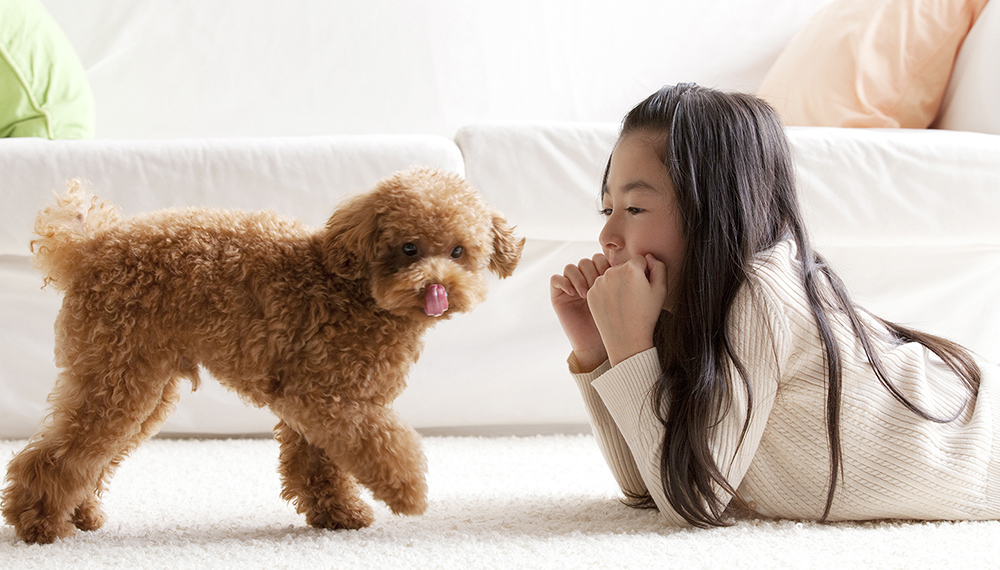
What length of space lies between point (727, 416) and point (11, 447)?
1217 mm

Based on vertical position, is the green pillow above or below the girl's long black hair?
above

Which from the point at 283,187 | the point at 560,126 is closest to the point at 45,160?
the point at 283,187

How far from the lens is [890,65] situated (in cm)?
178

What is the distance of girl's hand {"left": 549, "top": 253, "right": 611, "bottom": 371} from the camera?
1.11 meters

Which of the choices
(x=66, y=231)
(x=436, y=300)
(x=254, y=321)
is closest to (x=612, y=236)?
(x=436, y=300)

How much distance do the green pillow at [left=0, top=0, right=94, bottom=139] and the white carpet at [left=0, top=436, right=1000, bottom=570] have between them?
77 cm

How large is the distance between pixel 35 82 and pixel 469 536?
1323mm

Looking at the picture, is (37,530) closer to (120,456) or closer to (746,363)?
(120,456)

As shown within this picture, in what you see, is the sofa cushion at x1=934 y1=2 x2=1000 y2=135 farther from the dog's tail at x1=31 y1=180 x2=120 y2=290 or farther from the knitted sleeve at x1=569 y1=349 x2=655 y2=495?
the dog's tail at x1=31 y1=180 x2=120 y2=290

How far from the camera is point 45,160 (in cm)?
134

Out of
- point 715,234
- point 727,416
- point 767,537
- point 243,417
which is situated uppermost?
point 715,234

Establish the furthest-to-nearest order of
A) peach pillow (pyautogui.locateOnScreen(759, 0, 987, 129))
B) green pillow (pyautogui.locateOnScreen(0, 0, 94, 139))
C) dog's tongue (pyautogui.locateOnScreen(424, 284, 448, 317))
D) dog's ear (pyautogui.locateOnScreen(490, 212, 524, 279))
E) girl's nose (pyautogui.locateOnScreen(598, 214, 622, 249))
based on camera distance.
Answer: peach pillow (pyautogui.locateOnScreen(759, 0, 987, 129)), green pillow (pyautogui.locateOnScreen(0, 0, 94, 139)), girl's nose (pyautogui.locateOnScreen(598, 214, 622, 249)), dog's ear (pyautogui.locateOnScreen(490, 212, 524, 279)), dog's tongue (pyautogui.locateOnScreen(424, 284, 448, 317))

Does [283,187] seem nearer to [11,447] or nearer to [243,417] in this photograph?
[243,417]

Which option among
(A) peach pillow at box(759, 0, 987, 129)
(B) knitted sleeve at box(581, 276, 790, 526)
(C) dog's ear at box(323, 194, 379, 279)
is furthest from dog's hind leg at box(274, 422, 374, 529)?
(A) peach pillow at box(759, 0, 987, 129)
